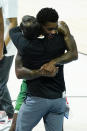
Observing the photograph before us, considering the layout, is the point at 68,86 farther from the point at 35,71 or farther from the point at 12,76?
the point at 35,71

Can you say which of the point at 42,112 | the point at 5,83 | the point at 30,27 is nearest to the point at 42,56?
the point at 30,27

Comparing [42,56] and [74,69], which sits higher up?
[42,56]

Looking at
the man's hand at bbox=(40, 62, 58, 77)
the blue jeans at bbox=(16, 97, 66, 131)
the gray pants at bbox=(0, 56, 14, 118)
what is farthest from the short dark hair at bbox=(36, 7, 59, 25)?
the gray pants at bbox=(0, 56, 14, 118)

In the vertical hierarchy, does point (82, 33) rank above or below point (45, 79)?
below

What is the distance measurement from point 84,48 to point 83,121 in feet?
11.4

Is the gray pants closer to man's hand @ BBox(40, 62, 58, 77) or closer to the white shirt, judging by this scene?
the white shirt

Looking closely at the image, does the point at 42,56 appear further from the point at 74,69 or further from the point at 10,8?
the point at 74,69

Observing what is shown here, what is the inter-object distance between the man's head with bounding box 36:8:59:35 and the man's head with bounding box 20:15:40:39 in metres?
0.04

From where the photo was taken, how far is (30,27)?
96.0 inches

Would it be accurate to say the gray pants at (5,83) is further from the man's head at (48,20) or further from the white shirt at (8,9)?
the man's head at (48,20)

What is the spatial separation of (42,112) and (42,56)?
15.3 inches

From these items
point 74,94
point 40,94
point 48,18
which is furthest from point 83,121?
point 48,18

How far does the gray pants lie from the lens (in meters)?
3.64

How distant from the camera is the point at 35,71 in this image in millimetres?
2471
